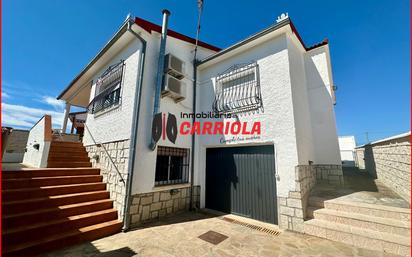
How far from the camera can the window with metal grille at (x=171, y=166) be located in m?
5.78

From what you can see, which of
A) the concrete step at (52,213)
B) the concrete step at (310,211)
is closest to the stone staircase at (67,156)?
the concrete step at (52,213)

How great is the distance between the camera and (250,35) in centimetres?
589

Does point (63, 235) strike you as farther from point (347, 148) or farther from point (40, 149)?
point (347, 148)

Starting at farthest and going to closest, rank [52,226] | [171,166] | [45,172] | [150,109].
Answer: [171,166], [150,109], [45,172], [52,226]

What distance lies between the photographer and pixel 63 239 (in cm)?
368

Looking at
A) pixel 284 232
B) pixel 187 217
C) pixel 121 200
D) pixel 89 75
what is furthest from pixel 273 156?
pixel 89 75

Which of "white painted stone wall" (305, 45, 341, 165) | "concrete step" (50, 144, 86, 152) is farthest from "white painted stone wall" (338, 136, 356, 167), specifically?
"concrete step" (50, 144, 86, 152)

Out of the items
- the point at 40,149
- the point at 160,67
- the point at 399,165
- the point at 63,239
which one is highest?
the point at 160,67

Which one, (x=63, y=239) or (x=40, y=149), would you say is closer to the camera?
(x=63, y=239)

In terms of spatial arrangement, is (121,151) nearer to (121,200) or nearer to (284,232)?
(121,200)

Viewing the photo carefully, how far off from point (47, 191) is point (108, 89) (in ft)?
13.8

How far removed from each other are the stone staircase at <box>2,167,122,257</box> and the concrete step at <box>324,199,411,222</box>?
5640mm

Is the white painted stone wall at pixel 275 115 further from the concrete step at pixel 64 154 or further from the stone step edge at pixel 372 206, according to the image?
the concrete step at pixel 64 154

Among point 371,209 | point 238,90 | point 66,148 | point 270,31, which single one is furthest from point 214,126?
point 66,148
